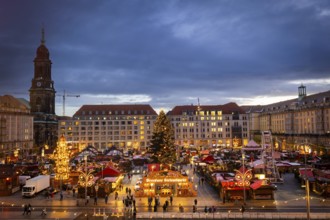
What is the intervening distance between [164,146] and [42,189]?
27.1 meters

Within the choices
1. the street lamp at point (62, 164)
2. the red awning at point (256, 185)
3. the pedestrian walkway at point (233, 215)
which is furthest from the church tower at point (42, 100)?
the pedestrian walkway at point (233, 215)

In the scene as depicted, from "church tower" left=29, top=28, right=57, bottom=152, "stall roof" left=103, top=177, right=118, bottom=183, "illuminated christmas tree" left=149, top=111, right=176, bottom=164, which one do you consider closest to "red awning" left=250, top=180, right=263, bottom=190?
"stall roof" left=103, top=177, right=118, bottom=183

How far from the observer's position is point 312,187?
5012 cm

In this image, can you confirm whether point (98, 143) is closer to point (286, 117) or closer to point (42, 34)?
point (42, 34)

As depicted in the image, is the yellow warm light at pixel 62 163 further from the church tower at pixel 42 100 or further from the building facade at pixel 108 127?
the church tower at pixel 42 100

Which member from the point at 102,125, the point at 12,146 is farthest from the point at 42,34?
the point at 12,146

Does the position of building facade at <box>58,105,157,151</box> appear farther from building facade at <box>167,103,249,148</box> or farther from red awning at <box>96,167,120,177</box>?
red awning at <box>96,167,120,177</box>

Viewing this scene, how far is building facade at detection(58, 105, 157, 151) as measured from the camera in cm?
14238

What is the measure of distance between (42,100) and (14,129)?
31501 millimetres

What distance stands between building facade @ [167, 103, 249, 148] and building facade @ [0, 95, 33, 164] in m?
55.1

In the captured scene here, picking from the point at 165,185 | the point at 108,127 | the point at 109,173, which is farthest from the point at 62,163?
the point at 108,127

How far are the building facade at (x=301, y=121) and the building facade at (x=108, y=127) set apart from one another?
154ft

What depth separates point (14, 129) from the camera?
373 ft

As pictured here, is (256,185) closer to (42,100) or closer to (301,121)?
(301,121)
